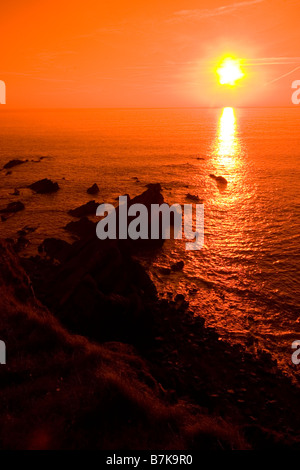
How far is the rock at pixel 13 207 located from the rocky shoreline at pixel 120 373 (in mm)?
22380

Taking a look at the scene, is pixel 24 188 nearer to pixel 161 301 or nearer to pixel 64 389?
pixel 161 301

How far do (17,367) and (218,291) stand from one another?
1793cm

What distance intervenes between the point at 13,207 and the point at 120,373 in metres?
37.9

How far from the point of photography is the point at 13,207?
41.7 meters

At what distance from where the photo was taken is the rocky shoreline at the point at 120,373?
26.7 feet

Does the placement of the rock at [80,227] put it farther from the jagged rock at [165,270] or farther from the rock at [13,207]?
the jagged rock at [165,270]

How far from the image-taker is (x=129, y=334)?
16281 millimetres

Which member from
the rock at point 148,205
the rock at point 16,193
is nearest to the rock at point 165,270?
the rock at point 148,205

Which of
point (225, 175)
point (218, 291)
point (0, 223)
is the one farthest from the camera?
point (225, 175)

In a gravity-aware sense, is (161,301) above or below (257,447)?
above

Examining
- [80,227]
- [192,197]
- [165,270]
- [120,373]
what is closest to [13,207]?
[80,227]

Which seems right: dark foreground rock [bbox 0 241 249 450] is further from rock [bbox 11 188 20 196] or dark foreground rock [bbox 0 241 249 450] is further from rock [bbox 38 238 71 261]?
rock [bbox 11 188 20 196]

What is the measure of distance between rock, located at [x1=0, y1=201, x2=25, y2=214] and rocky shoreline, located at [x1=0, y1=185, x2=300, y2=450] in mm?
22380
